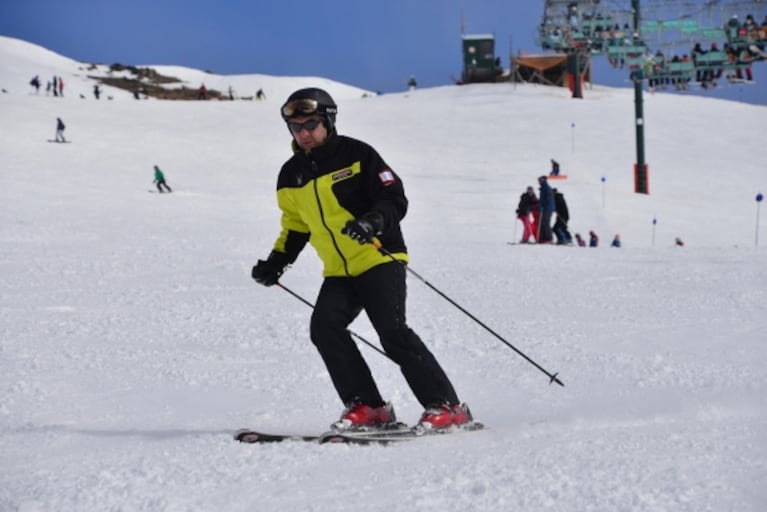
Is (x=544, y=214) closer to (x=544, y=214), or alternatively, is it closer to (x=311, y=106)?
(x=544, y=214)

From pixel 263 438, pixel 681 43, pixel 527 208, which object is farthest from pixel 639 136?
pixel 263 438

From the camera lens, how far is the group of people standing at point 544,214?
49.5 feet

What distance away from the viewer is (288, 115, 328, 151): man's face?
147 inches

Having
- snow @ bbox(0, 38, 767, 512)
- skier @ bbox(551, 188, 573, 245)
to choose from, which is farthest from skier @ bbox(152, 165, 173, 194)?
skier @ bbox(551, 188, 573, 245)

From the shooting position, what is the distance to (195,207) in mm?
21203

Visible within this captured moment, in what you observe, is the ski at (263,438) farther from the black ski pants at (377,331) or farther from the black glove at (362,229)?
the black glove at (362,229)

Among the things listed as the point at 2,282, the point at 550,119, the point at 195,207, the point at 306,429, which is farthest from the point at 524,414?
the point at 550,119

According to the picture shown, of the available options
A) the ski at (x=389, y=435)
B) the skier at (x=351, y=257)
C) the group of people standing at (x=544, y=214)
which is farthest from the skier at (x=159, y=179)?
the ski at (x=389, y=435)

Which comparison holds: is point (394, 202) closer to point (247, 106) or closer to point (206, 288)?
point (206, 288)

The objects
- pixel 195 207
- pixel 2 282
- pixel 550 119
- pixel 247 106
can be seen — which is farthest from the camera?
pixel 247 106

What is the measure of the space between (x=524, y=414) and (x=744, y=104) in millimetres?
46201

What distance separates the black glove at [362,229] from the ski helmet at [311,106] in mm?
525

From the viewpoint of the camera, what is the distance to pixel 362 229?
3.43 metres

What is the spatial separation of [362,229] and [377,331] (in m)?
0.59
